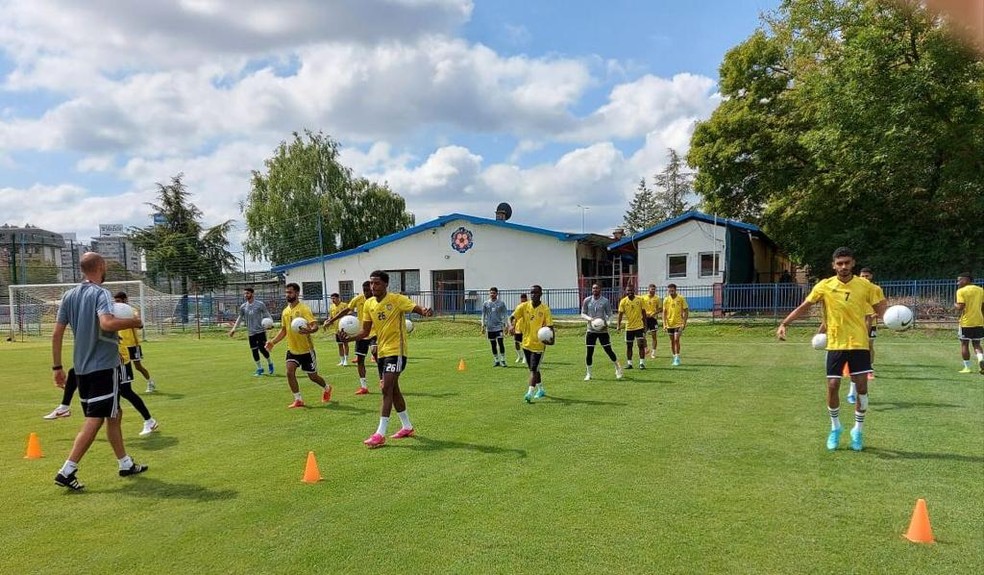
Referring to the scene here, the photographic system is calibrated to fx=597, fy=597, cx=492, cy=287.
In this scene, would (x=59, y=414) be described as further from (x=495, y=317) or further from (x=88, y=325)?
(x=495, y=317)

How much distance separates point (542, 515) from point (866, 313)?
4.59 m

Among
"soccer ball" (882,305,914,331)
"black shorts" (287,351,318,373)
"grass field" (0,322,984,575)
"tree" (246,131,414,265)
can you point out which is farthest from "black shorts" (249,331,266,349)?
"tree" (246,131,414,265)

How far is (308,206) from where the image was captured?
43.9m

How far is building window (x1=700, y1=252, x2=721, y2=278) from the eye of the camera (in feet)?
93.4

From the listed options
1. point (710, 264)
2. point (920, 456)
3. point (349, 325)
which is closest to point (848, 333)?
point (920, 456)

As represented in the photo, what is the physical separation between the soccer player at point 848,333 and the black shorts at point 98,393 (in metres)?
7.58

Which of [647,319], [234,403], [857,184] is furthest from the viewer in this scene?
[857,184]

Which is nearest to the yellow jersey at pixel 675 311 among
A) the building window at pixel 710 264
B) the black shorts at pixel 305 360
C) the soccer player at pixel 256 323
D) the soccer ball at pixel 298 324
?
the black shorts at pixel 305 360

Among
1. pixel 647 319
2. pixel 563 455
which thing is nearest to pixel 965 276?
pixel 647 319

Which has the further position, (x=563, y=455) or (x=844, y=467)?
(x=563, y=455)

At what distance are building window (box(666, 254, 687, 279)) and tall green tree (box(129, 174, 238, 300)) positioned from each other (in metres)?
30.8

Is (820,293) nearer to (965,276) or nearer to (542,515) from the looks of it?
(542,515)

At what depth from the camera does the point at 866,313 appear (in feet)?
22.6

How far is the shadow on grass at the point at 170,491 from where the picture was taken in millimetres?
5738
